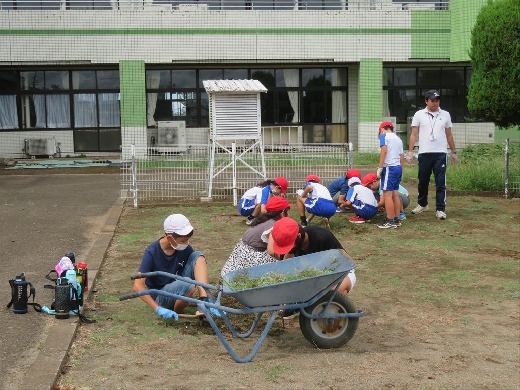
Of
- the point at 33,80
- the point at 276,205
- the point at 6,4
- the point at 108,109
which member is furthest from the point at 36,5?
the point at 276,205

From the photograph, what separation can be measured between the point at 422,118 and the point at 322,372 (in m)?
7.13

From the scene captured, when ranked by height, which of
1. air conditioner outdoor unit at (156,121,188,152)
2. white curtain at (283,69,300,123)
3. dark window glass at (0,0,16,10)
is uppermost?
dark window glass at (0,0,16,10)

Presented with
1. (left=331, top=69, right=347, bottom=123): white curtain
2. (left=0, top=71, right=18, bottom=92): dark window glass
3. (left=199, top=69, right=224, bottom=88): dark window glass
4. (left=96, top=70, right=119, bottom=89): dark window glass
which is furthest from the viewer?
(left=331, top=69, right=347, bottom=123): white curtain

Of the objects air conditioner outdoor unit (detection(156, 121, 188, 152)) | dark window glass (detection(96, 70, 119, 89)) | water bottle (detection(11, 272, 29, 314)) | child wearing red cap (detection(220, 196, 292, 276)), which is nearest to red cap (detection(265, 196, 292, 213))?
child wearing red cap (detection(220, 196, 292, 276))

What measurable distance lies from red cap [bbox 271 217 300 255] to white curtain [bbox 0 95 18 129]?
2085cm

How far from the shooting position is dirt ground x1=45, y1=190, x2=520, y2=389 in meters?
5.61

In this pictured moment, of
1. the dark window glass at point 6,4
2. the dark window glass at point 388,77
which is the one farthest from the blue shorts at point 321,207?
the dark window glass at point 6,4

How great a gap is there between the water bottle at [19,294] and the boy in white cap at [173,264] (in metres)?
1.02

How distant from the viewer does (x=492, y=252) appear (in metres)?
10.0

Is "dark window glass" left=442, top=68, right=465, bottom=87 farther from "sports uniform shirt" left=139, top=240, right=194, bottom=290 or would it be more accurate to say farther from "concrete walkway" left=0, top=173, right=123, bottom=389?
"sports uniform shirt" left=139, top=240, right=194, bottom=290

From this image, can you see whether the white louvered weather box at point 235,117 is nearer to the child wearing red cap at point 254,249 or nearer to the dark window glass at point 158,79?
the child wearing red cap at point 254,249

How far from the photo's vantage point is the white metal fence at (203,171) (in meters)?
14.4

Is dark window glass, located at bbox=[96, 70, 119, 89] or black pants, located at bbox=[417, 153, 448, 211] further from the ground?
dark window glass, located at bbox=[96, 70, 119, 89]

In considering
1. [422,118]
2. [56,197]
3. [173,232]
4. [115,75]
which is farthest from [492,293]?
[115,75]
